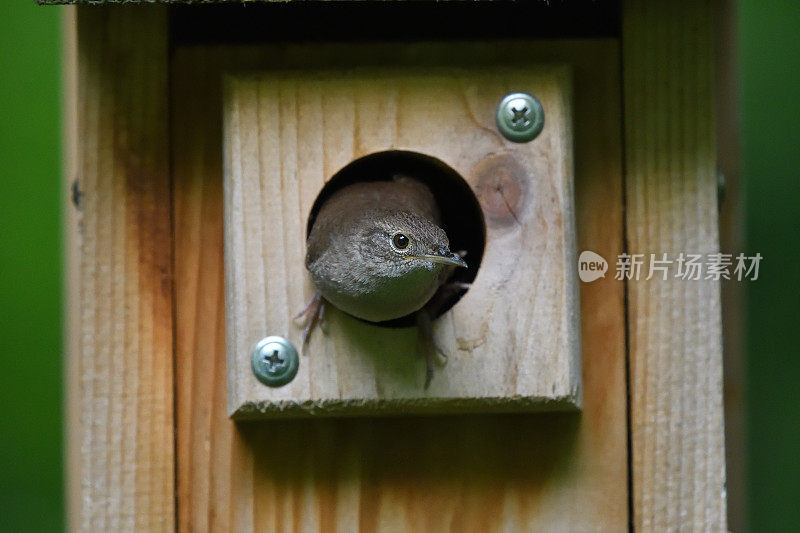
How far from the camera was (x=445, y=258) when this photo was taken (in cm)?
205

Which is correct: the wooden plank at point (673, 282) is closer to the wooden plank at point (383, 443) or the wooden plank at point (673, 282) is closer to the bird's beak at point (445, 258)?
the wooden plank at point (383, 443)

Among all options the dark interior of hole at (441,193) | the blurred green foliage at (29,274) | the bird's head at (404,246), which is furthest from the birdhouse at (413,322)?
the blurred green foliage at (29,274)

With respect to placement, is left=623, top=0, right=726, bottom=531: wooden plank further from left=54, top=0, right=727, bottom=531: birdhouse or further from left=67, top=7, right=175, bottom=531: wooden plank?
left=67, top=7, right=175, bottom=531: wooden plank

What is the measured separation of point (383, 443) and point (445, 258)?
450 mm

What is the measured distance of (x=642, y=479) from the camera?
221cm

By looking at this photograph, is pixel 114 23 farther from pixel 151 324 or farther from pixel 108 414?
pixel 108 414

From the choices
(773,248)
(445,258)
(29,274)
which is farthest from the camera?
(29,274)

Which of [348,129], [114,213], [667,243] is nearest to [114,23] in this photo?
[114,213]

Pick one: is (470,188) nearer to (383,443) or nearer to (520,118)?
(520,118)

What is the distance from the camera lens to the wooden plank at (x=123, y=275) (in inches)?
86.5

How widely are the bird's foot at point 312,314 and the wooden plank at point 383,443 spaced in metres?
0.24

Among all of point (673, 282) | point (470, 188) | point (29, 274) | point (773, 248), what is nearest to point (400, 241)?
point (470, 188)

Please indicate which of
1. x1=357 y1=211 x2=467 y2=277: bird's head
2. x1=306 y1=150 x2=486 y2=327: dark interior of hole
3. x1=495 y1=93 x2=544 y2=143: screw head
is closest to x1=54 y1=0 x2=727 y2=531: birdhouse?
x1=495 y1=93 x2=544 y2=143: screw head

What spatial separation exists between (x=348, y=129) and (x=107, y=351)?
683 mm
